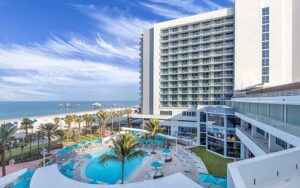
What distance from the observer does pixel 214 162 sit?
100 feet

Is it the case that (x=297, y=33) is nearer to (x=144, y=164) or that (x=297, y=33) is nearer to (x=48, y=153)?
(x=144, y=164)

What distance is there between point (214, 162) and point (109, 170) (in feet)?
49.8

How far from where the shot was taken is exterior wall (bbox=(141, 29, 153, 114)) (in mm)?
60906

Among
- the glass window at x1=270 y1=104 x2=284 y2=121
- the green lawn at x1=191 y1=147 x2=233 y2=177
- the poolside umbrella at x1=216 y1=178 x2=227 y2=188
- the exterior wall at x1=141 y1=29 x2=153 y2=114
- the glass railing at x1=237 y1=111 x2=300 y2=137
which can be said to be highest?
the exterior wall at x1=141 y1=29 x2=153 y2=114

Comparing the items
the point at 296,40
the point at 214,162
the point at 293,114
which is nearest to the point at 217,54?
the point at 296,40

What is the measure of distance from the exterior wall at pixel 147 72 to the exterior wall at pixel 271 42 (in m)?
23.8

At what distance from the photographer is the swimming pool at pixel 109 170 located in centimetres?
2570

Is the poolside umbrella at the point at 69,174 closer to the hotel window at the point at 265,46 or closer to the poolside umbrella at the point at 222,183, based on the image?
the poolside umbrella at the point at 222,183

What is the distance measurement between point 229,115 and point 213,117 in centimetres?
305

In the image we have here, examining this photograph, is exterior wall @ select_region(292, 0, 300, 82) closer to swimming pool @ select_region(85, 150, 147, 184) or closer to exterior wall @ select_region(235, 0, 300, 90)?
exterior wall @ select_region(235, 0, 300, 90)

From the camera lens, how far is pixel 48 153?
33781mm

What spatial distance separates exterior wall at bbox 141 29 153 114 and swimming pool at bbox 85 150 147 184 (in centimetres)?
2921

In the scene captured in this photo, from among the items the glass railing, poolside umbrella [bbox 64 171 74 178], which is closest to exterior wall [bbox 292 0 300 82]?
the glass railing

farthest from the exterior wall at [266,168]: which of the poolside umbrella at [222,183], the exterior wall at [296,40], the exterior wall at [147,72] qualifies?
the exterior wall at [147,72]
